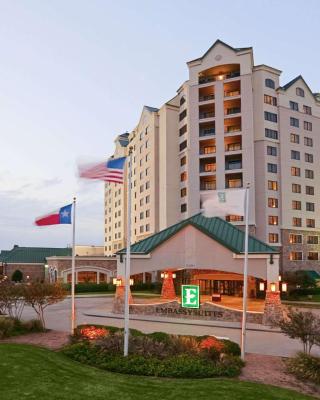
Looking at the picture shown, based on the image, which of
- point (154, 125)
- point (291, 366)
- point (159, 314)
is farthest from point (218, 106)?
point (291, 366)

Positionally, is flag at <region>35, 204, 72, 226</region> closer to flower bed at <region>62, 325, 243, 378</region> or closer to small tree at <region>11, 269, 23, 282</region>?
flower bed at <region>62, 325, 243, 378</region>

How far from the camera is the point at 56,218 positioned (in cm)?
2166

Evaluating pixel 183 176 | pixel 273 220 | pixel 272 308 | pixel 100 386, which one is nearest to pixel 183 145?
pixel 183 176

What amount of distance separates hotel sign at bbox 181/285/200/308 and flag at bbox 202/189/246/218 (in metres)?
12.1

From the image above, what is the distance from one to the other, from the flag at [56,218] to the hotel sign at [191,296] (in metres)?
10.9

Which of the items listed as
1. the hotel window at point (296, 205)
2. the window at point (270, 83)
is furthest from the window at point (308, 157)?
the window at point (270, 83)

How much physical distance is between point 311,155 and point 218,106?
17296 mm

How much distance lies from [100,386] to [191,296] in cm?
1630

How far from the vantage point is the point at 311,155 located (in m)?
66.6

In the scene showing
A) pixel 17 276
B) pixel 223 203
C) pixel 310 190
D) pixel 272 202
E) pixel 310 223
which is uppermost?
pixel 310 190

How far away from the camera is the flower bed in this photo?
1504cm

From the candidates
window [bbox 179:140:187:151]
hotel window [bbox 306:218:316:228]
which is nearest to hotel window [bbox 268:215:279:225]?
hotel window [bbox 306:218:316:228]

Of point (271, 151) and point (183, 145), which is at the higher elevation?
point (183, 145)

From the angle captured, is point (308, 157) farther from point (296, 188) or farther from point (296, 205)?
point (296, 205)
